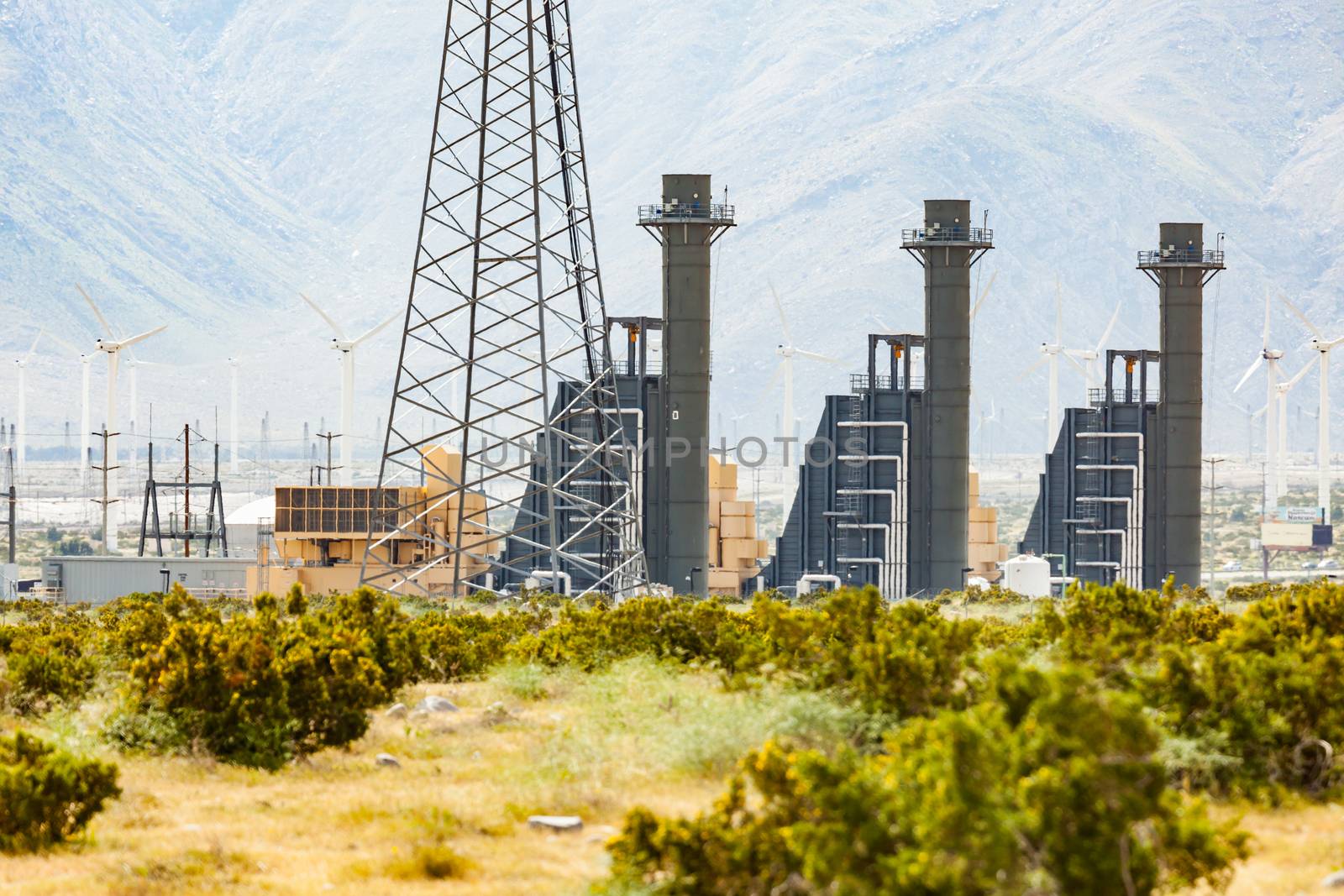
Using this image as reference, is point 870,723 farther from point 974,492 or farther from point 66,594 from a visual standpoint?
point 974,492

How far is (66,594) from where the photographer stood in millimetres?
87938

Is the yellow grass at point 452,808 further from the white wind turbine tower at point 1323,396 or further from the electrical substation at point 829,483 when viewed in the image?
the white wind turbine tower at point 1323,396

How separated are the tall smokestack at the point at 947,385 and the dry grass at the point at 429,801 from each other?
198ft

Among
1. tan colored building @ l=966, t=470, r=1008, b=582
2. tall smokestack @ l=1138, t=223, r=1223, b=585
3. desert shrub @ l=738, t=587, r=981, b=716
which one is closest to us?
desert shrub @ l=738, t=587, r=981, b=716

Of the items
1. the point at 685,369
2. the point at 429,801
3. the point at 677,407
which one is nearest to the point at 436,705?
the point at 429,801

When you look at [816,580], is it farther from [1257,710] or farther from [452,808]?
[452,808]

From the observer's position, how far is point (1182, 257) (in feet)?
298

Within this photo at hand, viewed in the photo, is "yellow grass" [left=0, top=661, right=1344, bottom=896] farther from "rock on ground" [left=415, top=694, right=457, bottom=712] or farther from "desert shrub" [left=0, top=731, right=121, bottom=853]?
"rock on ground" [left=415, top=694, right=457, bottom=712]

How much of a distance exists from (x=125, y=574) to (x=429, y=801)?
2864 inches

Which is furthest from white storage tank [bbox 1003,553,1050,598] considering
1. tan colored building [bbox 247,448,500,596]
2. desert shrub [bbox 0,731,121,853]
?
desert shrub [bbox 0,731,121,853]

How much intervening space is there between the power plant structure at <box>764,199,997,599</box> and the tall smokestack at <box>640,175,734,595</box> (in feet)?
33.6

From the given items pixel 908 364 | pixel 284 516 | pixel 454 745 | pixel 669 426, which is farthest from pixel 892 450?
pixel 454 745

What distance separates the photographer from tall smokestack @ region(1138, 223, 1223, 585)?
297ft

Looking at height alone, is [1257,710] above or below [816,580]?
above
